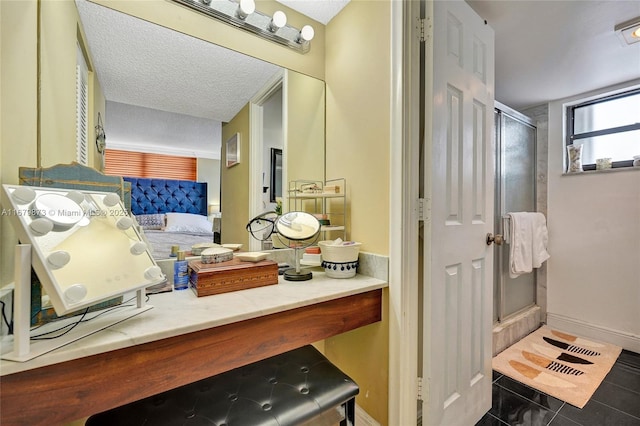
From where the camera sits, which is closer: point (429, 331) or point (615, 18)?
point (429, 331)

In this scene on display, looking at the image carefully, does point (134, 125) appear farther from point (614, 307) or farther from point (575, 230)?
point (614, 307)

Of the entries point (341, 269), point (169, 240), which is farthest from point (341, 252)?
point (169, 240)

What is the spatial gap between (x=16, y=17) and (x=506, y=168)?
112 inches

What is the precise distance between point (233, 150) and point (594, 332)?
10.7ft

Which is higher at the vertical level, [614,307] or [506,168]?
[506,168]

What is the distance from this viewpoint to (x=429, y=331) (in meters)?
1.15

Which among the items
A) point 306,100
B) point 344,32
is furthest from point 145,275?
point 344,32

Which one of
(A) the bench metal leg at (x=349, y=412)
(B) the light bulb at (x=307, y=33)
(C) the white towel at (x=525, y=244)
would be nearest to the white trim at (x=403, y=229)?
(A) the bench metal leg at (x=349, y=412)

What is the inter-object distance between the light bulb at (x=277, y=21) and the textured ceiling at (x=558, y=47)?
1.00m

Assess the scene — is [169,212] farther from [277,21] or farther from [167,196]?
[277,21]

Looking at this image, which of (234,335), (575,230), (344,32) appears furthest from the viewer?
(575,230)

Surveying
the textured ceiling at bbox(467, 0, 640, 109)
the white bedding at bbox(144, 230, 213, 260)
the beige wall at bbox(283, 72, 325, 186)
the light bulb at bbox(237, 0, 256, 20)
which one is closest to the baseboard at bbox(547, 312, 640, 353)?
the textured ceiling at bbox(467, 0, 640, 109)

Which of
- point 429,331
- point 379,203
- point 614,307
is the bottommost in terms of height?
point 614,307

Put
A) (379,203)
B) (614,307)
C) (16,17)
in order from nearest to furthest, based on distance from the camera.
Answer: (16,17), (379,203), (614,307)
